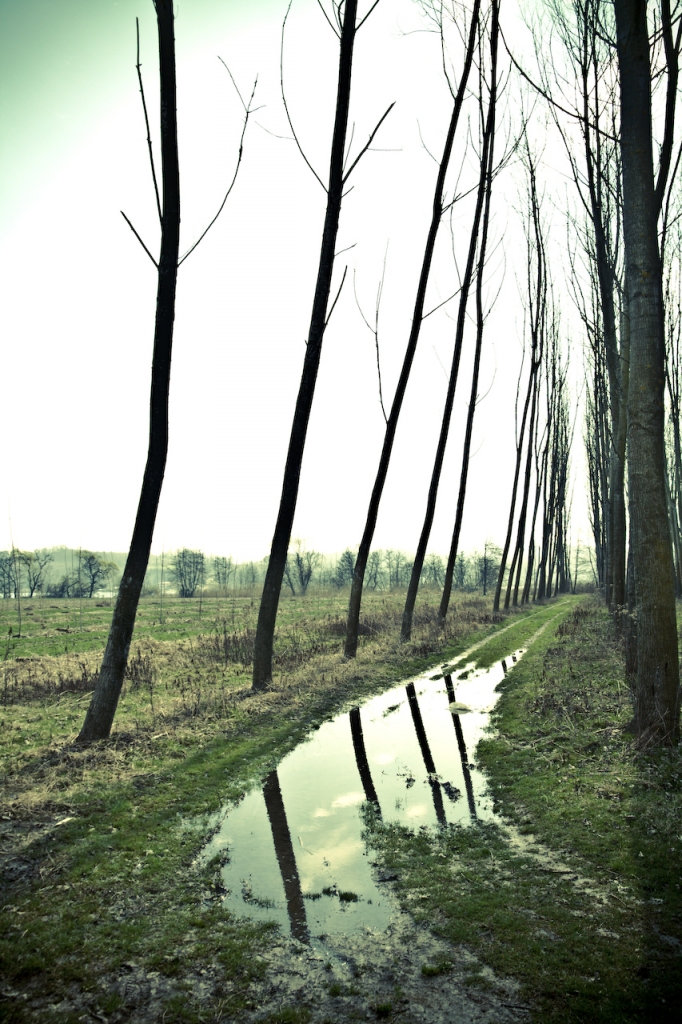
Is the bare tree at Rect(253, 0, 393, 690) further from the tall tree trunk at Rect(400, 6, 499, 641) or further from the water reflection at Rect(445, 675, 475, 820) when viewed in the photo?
the tall tree trunk at Rect(400, 6, 499, 641)

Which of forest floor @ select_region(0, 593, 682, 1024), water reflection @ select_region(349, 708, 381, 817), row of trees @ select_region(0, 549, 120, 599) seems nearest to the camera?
forest floor @ select_region(0, 593, 682, 1024)

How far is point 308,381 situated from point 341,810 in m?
7.09

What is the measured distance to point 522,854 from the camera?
4258 millimetres

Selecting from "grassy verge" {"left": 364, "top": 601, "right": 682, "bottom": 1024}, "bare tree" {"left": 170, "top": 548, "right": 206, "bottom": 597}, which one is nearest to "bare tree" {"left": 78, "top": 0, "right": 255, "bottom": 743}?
"grassy verge" {"left": 364, "top": 601, "right": 682, "bottom": 1024}

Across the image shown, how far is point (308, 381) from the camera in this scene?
10250 mm

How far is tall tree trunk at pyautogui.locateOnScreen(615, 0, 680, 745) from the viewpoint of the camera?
5.69 meters

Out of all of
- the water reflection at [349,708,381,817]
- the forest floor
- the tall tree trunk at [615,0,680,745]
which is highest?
the tall tree trunk at [615,0,680,745]

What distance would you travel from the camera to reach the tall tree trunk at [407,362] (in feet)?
43.9

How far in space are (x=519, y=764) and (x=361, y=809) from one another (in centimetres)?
192

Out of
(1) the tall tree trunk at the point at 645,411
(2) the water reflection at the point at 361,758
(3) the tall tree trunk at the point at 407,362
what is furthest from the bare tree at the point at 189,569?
(1) the tall tree trunk at the point at 645,411

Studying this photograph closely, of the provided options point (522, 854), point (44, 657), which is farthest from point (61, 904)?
point (44, 657)

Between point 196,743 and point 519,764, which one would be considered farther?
point 196,743

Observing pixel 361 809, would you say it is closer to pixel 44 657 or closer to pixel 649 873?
pixel 649 873

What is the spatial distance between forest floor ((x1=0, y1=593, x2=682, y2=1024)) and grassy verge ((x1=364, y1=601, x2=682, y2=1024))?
1 cm
